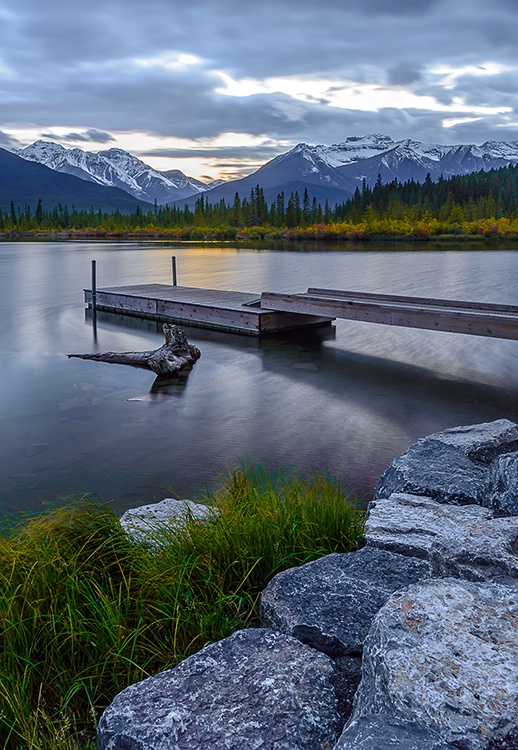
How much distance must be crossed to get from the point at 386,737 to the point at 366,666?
12.9 inches

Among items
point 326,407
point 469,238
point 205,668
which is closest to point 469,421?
point 326,407

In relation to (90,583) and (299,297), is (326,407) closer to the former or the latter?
(299,297)

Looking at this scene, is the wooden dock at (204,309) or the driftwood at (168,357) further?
the wooden dock at (204,309)

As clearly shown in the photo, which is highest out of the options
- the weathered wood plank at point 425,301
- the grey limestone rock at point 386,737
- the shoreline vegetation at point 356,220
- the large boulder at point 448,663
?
the shoreline vegetation at point 356,220

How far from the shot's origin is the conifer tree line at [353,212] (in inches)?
4545

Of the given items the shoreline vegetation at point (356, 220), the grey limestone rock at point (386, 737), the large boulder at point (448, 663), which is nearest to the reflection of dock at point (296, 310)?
the large boulder at point (448, 663)

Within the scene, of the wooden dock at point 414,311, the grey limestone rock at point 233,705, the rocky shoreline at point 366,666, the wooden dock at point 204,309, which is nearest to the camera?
the rocky shoreline at point 366,666

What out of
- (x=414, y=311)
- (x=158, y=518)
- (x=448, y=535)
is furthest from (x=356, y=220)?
(x=448, y=535)

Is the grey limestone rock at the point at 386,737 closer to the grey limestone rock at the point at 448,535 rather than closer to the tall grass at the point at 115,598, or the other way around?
the grey limestone rock at the point at 448,535

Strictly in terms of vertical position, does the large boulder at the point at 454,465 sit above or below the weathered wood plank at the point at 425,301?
below

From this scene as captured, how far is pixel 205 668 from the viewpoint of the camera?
238cm

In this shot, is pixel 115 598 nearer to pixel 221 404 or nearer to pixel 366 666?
pixel 366 666

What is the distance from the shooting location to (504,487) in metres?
3.44

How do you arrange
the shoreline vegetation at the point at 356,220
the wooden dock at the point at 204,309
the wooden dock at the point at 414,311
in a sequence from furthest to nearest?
the shoreline vegetation at the point at 356,220, the wooden dock at the point at 204,309, the wooden dock at the point at 414,311
